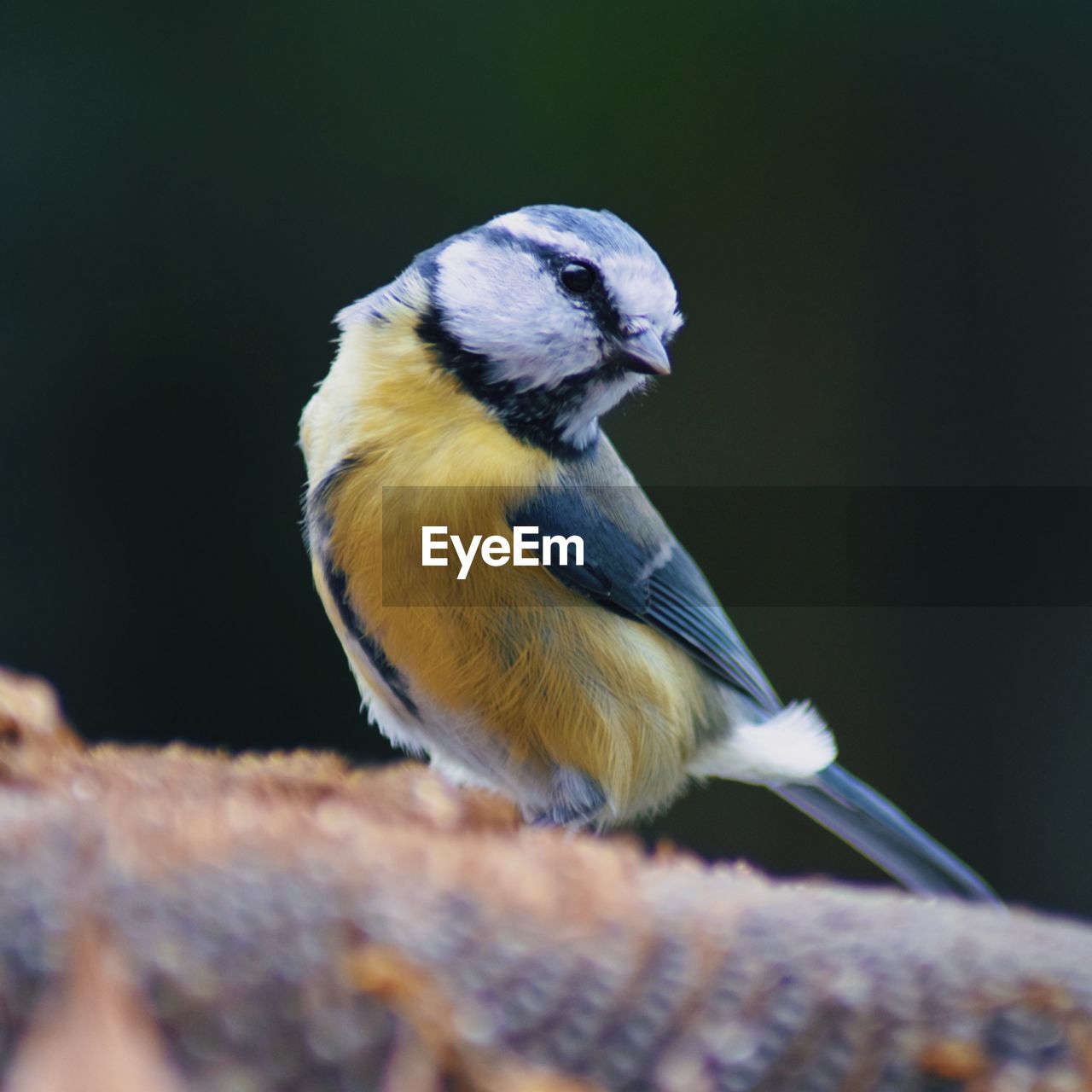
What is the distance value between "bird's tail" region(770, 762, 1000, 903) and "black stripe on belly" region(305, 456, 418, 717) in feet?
1.36

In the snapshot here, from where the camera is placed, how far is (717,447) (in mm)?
1609

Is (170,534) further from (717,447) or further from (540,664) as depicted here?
(540,664)

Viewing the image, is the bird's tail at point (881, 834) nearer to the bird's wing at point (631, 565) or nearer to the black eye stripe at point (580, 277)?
the bird's wing at point (631, 565)

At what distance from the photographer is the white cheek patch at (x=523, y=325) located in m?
0.82

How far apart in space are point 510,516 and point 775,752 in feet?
1.12

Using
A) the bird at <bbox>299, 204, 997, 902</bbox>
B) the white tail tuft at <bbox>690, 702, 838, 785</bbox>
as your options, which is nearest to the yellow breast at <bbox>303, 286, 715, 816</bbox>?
the bird at <bbox>299, 204, 997, 902</bbox>

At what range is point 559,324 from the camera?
2.70ft

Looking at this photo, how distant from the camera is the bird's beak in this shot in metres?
0.81

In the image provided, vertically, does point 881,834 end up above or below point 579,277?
below

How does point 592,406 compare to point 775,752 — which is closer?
point 592,406

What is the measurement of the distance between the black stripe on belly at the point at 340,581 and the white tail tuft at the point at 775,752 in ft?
0.89

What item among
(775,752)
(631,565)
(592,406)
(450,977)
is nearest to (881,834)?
(775,752)

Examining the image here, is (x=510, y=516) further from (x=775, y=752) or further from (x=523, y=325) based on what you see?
(x=775, y=752)

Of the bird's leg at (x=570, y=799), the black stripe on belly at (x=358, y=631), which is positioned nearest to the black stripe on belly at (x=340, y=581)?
the black stripe on belly at (x=358, y=631)
